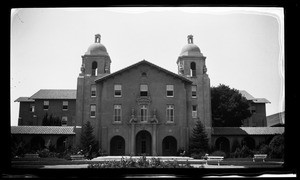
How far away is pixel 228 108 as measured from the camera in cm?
3991

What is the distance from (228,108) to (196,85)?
30.5 feet

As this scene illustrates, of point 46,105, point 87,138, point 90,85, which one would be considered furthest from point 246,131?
point 46,105

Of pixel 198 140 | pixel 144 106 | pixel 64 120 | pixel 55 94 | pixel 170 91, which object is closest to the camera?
pixel 198 140

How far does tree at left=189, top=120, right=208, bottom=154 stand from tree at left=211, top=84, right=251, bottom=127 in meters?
10.7

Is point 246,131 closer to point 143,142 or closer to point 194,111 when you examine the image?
point 194,111

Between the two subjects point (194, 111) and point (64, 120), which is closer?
point (194, 111)

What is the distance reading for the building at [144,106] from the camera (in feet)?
98.0

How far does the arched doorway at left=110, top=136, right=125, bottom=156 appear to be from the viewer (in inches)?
1191

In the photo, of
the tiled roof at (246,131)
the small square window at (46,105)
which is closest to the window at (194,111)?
the tiled roof at (246,131)

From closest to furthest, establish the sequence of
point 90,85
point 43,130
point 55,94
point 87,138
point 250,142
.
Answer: point 87,138
point 43,130
point 90,85
point 250,142
point 55,94

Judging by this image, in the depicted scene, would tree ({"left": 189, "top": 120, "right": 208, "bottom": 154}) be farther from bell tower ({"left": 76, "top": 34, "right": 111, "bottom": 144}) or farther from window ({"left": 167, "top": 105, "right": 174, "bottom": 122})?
bell tower ({"left": 76, "top": 34, "right": 111, "bottom": 144})
